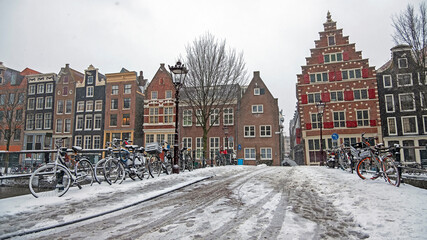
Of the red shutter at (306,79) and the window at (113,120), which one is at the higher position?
the red shutter at (306,79)

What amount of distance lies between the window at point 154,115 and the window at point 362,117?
88.2 feet

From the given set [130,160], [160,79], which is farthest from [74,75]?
[130,160]

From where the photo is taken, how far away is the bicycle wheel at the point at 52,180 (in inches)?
224

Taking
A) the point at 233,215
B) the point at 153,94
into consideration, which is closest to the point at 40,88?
the point at 153,94

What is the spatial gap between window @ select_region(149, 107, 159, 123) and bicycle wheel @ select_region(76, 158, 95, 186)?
28.7 meters

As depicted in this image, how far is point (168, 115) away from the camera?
3528 centimetres

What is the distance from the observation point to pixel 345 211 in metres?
4.23

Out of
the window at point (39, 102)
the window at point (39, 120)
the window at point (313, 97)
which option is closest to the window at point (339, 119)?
the window at point (313, 97)

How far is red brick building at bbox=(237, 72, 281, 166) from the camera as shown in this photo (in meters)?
31.1

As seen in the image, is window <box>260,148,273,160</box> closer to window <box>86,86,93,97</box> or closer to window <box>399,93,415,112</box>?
window <box>399,93,415,112</box>

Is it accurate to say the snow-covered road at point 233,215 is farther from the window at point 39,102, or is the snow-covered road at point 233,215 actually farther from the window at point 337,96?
the window at point 39,102

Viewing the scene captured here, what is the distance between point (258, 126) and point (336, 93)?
10750mm

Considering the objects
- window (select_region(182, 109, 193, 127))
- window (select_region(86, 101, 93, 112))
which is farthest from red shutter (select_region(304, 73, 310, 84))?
window (select_region(86, 101, 93, 112))

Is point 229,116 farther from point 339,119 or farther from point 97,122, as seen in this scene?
point 97,122
